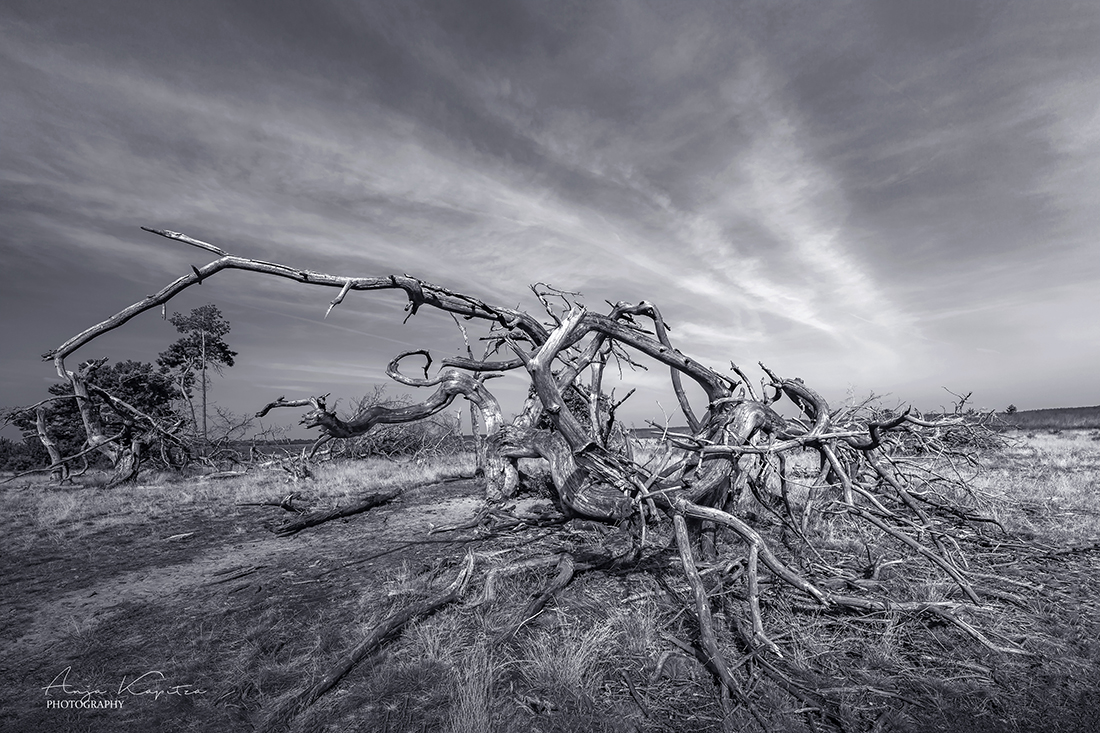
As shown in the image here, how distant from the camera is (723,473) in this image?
19.2 feet

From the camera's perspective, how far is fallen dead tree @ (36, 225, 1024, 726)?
3791 millimetres

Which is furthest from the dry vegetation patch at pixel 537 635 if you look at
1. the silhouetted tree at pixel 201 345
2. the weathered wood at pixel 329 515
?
the silhouetted tree at pixel 201 345

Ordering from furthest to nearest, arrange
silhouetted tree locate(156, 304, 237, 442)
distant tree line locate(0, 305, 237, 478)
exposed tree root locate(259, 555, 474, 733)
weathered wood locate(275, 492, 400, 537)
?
silhouetted tree locate(156, 304, 237, 442) → distant tree line locate(0, 305, 237, 478) → weathered wood locate(275, 492, 400, 537) → exposed tree root locate(259, 555, 474, 733)

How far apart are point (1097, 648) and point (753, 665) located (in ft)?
8.83

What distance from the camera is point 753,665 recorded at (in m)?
3.38

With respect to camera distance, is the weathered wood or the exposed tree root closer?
the exposed tree root

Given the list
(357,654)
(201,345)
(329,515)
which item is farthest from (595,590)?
(201,345)

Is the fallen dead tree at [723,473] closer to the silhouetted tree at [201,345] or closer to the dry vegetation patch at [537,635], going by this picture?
the dry vegetation patch at [537,635]

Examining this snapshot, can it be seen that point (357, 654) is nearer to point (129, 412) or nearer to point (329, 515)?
point (329, 515)

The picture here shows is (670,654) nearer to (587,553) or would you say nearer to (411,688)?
(411,688)

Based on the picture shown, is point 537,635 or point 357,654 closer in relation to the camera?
point 357,654

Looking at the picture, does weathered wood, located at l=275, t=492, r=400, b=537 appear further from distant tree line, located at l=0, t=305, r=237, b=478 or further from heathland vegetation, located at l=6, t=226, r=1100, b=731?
distant tree line, located at l=0, t=305, r=237, b=478

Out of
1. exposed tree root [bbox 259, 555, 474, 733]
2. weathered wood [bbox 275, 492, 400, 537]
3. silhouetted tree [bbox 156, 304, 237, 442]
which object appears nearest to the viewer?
exposed tree root [bbox 259, 555, 474, 733]

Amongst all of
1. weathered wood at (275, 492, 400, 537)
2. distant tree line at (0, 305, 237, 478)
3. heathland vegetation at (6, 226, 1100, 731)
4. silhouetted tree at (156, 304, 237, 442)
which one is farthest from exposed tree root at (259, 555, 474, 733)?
silhouetted tree at (156, 304, 237, 442)
